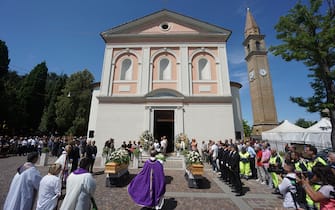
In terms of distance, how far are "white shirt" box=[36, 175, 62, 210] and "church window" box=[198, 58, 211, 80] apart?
47.9 ft

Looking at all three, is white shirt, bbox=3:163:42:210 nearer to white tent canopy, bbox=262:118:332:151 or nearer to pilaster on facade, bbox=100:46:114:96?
pilaster on facade, bbox=100:46:114:96

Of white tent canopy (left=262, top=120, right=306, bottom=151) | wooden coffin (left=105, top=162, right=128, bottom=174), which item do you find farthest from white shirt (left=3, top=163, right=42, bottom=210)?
white tent canopy (left=262, top=120, right=306, bottom=151)

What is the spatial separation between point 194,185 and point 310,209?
366 cm

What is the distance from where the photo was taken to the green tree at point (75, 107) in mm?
24391

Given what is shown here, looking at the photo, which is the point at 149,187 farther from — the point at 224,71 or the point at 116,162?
the point at 224,71

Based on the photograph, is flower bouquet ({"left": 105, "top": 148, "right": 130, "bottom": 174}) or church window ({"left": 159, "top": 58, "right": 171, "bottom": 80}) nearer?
flower bouquet ({"left": 105, "top": 148, "right": 130, "bottom": 174})

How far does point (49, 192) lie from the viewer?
2.81m

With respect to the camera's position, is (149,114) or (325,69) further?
(149,114)

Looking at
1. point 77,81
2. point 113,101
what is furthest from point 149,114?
point 77,81

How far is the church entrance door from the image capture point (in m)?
15.5

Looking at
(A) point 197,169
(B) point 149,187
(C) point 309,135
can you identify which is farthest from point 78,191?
(C) point 309,135

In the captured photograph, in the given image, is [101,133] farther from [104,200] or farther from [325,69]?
[325,69]

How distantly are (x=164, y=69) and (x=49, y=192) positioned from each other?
1463 centimetres

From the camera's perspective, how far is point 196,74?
51.1 ft
